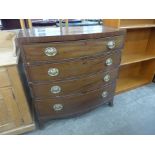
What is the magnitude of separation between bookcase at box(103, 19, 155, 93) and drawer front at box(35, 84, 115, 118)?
516mm

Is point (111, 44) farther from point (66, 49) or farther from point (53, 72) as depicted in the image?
point (53, 72)

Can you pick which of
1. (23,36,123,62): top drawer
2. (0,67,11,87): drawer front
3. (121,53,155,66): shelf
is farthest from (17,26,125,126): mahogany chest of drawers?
(121,53,155,66): shelf

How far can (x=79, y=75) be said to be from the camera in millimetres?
1145

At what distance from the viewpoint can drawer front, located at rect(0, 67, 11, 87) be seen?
975mm

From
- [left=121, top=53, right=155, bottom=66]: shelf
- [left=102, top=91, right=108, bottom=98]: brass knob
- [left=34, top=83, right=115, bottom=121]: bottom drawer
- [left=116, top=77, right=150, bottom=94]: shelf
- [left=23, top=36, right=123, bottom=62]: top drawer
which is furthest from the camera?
[left=116, top=77, right=150, bottom=94]: shelf

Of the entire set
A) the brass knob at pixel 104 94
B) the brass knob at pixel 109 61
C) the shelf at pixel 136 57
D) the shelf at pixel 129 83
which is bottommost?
the shelf at pixel 129 83

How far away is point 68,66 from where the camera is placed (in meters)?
1.06

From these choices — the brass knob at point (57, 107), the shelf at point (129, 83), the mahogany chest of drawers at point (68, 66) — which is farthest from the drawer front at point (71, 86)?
the shelf at point (129, 83)

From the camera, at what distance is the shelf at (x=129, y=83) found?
1904 mm

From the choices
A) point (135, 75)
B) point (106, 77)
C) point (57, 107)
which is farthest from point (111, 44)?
point (135, 75)

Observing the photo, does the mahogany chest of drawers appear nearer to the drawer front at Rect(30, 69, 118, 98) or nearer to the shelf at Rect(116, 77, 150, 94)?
the drawer front at Rect(30, 69, 118, 98)

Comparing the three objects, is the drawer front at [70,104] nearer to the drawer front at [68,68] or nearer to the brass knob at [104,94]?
the brass knob at [104,94]

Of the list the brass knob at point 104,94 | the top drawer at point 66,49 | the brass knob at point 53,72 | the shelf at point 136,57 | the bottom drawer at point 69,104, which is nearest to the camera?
the top drawer at point 66,49
